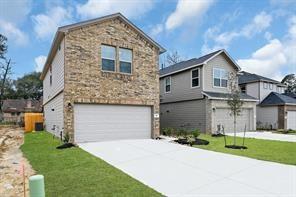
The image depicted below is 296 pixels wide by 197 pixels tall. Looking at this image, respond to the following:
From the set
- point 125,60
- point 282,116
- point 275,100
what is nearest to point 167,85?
point 125,60

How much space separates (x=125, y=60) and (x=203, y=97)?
7480 mm

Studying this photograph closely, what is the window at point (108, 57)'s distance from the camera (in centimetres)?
1411

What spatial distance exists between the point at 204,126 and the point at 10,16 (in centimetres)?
1617

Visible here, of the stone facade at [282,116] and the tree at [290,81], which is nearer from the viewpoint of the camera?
the stone facade at [282,116]

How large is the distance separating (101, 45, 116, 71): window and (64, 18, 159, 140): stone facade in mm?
260

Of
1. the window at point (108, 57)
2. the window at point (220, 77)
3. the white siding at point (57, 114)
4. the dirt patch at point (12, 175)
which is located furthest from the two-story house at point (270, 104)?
the dirt patch at point (12, 175)

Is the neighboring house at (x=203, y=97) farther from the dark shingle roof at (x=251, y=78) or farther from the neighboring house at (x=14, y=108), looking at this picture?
the neighboring house at (x=14, y=108)

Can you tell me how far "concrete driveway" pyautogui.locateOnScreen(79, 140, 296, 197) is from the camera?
5.64 m

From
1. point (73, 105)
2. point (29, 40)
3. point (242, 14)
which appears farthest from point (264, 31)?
point (29, 40)

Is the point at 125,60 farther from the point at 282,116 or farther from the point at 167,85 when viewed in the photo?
the point at 282,116

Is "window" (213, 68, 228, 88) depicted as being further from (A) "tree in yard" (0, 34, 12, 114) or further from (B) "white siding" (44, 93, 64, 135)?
(A) "tree in yard" (0, 34, 12, 114)

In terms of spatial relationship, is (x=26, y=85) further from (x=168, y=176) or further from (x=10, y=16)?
Result: (x=168, y=176)

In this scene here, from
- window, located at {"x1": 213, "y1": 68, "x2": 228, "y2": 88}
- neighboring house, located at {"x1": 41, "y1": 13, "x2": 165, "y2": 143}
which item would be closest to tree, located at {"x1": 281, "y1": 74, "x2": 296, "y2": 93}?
window, located at {"x1": 213, "y1": 68, "x2": 228, "y2": 88}

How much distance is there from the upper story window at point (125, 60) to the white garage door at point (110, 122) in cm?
223
